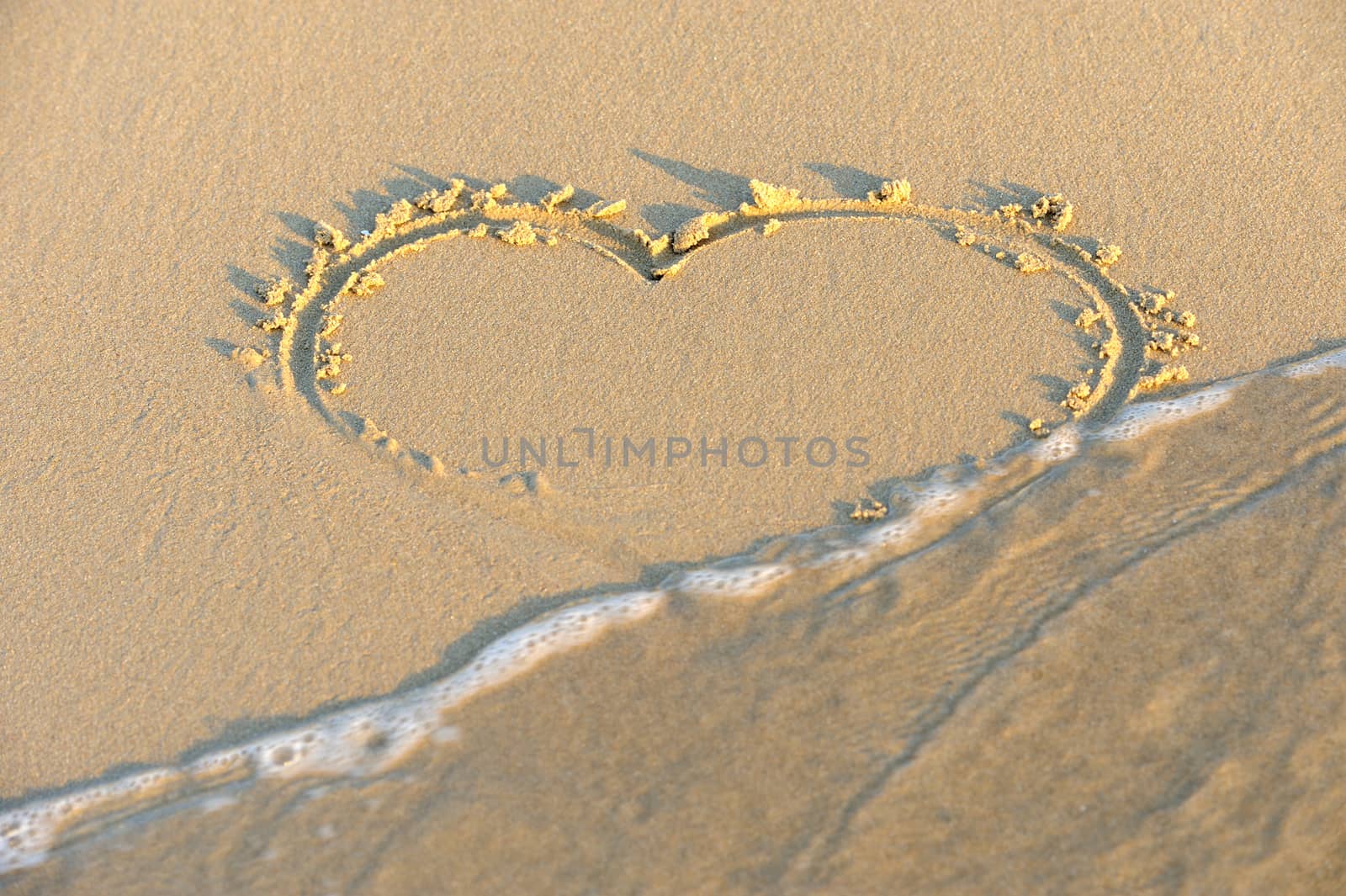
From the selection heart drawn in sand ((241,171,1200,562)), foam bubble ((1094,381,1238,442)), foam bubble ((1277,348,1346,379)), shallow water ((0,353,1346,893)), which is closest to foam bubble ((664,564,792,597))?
shallow water ((0,353,1346,893))

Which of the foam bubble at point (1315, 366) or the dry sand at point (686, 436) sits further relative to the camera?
the foam bubble at point (1315, 366)

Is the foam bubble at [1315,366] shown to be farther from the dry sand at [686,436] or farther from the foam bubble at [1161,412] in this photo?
the foam bubble at [1161,412]

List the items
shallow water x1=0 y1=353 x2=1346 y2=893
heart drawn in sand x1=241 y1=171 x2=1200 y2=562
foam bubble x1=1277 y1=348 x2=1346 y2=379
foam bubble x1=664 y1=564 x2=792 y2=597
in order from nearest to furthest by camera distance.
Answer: shallow water x1=0 y1=353 x2=1346 y2=893 < foam bubble x1=664 y1=564 x2=792 y2=597 < heart drawn in sand x1=241 y1=171 x2=1200 y2=562 < foam bubble x1=1277 y1=348 x2=1346 y2=379

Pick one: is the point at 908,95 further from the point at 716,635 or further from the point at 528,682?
the point at 528,682

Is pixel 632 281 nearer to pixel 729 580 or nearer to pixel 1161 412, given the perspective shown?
pixel 729 580

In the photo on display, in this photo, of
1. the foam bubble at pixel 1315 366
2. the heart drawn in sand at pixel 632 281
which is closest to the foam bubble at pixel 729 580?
the heart drawn in sand at pixel 632 281

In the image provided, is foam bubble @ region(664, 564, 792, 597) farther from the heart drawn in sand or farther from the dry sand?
the heart drawn in sand

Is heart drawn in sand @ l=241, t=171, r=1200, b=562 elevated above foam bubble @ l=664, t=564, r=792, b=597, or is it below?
above

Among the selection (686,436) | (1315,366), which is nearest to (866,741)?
(686,436)

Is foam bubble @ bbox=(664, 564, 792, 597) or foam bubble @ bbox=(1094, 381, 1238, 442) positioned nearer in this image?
foam bubble @ bbox=(664, 564, 792, 597)
